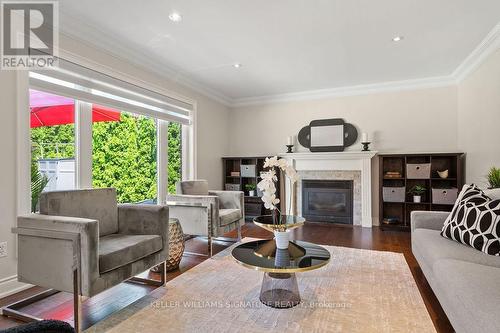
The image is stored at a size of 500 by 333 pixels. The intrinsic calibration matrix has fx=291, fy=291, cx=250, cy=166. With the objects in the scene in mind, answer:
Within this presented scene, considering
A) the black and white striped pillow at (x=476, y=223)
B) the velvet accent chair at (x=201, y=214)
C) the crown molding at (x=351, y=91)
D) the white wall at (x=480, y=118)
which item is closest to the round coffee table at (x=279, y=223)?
the velvet accent chair at (x=201, y=214)

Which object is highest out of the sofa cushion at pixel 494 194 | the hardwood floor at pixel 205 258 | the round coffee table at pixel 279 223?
the sofa cushion at pixel 494 194

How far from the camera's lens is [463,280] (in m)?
1.55

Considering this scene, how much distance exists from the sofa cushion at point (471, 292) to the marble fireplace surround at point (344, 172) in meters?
3.02

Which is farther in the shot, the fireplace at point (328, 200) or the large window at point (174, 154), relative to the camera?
the fireplace at point (328, 200)

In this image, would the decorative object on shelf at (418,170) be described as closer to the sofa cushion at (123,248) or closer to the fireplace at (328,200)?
the fireplace at (328,200)

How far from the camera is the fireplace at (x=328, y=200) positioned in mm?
5129

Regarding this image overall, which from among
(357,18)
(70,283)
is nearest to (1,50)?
(70,283)

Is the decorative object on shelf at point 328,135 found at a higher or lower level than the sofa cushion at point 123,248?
higher

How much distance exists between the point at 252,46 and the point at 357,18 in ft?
3.86

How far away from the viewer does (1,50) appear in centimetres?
232

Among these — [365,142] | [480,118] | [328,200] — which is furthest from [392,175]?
Answer: [480,118]

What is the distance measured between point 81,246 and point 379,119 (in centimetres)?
481

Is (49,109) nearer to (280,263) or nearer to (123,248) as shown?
(123,248)

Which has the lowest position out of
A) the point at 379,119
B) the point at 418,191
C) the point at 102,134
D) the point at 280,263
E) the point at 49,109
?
the point at 280,263
